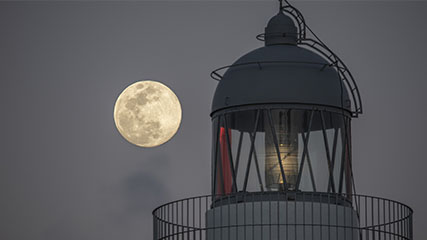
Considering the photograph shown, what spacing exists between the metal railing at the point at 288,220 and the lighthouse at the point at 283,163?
0.08 feet

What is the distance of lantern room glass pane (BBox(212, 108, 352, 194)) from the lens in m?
30.0

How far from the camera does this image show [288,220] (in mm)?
29438

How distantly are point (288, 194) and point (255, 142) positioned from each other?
166 cm

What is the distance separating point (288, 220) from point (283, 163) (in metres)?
1.48

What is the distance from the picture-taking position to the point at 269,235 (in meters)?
29.4

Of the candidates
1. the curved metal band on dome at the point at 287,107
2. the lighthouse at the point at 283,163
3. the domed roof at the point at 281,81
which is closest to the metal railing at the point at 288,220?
the lighthouse at the point at 283,163

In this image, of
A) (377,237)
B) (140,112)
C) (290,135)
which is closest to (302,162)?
(290,135)

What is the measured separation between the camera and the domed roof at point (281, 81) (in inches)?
1190

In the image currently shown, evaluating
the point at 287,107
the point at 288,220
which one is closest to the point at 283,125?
the point at 287,107

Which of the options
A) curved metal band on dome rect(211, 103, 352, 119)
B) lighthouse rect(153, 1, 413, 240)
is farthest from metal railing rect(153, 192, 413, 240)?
curved metal band on dome rect(211, 103, 352, 119)

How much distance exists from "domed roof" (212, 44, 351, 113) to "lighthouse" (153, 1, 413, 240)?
0.03 meters

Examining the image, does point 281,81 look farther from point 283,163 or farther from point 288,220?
point 288,220

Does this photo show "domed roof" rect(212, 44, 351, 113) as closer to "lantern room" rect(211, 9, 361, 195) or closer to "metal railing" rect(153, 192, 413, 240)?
"lantern room" rect(211, 9, 361, 195)

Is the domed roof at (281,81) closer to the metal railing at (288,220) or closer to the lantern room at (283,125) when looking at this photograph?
the lantern room at (283,125)
